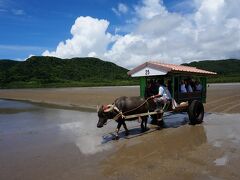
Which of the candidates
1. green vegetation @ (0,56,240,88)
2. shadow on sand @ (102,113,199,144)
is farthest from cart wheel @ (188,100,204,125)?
green vegetation @ (0,56,240,88)

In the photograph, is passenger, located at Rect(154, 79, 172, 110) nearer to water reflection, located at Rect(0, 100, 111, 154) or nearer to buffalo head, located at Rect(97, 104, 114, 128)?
buffalo head, located at Rect(97, 104, 114, 128)

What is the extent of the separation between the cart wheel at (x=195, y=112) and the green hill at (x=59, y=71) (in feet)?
244

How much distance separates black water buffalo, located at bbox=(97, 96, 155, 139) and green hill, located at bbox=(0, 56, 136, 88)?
75888 mm

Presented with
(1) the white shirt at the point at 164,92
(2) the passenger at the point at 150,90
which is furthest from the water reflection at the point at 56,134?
(1) the white shirt at the point at 164,92

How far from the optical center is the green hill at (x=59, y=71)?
91875mm

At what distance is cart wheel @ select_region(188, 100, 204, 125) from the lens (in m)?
10.9

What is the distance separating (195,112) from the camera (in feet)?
36.4

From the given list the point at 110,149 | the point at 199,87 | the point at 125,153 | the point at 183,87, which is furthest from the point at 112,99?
the point at 125,153

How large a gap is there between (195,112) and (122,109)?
3.48 m

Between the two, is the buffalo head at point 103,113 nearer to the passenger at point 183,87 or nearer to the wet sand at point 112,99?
the passenger at point 183,87

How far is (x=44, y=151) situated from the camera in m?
8.04

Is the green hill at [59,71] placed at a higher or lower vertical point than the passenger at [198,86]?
higher

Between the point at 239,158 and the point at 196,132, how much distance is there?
3199mm

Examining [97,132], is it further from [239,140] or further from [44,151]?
[239,140]
